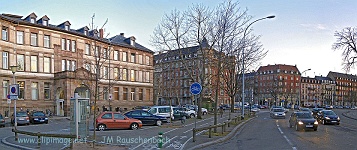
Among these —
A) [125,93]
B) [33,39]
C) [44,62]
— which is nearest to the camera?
[33,39]

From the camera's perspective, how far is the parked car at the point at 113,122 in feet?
79.0

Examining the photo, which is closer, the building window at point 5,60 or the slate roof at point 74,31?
the building window at point 5,60

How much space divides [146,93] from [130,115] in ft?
141

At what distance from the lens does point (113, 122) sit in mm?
24469

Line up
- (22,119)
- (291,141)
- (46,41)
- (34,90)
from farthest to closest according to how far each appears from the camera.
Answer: (46,41)
(34,90)
(22,119)
(291,141)

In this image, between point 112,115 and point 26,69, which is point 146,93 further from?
point 112,115

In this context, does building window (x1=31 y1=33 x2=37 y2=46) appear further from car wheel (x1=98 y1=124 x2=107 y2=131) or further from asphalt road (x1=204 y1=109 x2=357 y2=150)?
asphalt road (x1=204 y1=109 x2=357 y2=150)

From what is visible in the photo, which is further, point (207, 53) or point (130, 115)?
point (207, 53)

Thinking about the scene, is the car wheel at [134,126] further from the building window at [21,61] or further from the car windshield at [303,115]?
the building window at [21,61]

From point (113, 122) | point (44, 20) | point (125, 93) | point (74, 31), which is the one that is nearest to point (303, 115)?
point (113, 122)

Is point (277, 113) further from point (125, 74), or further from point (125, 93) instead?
point (125, 74)

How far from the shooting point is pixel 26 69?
157 ft

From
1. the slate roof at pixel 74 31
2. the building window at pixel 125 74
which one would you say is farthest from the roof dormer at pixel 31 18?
the building window at pixel 125 74

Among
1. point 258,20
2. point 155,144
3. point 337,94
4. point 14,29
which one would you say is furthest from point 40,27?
point 337,94
